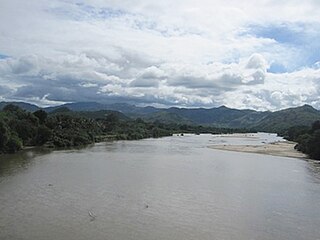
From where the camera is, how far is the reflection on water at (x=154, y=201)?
2423cm

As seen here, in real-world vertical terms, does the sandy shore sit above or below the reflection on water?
above

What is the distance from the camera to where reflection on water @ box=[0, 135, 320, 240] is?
24.2 meters

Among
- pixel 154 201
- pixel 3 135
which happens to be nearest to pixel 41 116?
pixel 3 135

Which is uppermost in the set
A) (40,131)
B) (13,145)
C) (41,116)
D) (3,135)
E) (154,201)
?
(41,116)

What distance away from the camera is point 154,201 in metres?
31.5

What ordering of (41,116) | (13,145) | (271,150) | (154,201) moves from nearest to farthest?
(154,201)
(13,145)
(271,150)
(41,116)

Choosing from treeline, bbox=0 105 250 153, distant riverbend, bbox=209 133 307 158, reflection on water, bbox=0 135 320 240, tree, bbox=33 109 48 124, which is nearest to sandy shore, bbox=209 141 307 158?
distant riverbend, bbox=209 133 307 158

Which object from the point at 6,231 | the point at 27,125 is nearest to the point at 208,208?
the point at 6,231

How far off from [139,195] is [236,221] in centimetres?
937

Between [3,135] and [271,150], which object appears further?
[271,150]

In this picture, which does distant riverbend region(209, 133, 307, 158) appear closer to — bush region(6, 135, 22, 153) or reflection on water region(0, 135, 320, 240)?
reflection on water region(0, 135, 320, 240)

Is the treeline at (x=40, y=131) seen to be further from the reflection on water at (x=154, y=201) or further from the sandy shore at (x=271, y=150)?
the sandy shore at (x=271, y=150)

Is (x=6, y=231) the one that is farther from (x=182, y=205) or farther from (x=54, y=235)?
(x=182, y=205)

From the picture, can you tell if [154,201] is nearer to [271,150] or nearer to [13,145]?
[13,145]
